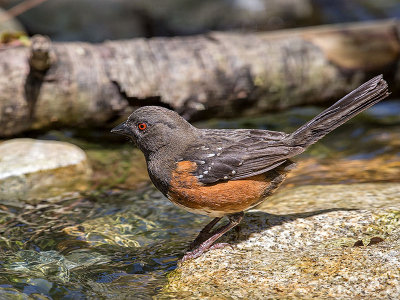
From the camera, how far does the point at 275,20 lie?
1219 centimetres

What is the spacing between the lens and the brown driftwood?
650cm

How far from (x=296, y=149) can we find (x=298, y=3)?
859 cm

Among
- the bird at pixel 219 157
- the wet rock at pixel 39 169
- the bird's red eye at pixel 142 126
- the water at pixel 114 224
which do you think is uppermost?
the bird's red eye at pixel 142 126

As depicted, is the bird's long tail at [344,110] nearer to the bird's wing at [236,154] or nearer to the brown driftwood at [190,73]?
the bird's wing at [236,154]

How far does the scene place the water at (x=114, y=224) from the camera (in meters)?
3.89

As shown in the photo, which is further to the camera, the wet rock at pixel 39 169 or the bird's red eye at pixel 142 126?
the wet rock at pixel 39 169

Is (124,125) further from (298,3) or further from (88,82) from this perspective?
(298,3)

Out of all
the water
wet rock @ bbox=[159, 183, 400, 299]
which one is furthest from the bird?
the water

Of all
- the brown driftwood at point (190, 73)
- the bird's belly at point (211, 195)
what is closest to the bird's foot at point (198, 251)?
the bird's belly at point (211, 195)

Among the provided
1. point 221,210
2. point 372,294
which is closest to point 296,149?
point 221,210

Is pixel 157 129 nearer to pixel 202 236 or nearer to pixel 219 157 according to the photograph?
pixel 219 157

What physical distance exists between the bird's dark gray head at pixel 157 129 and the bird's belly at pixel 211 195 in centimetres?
38

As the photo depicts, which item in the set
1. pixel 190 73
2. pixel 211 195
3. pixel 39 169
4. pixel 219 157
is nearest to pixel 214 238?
pixel 211 195

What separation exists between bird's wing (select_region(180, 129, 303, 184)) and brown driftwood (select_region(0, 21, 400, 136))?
2.51 metres
